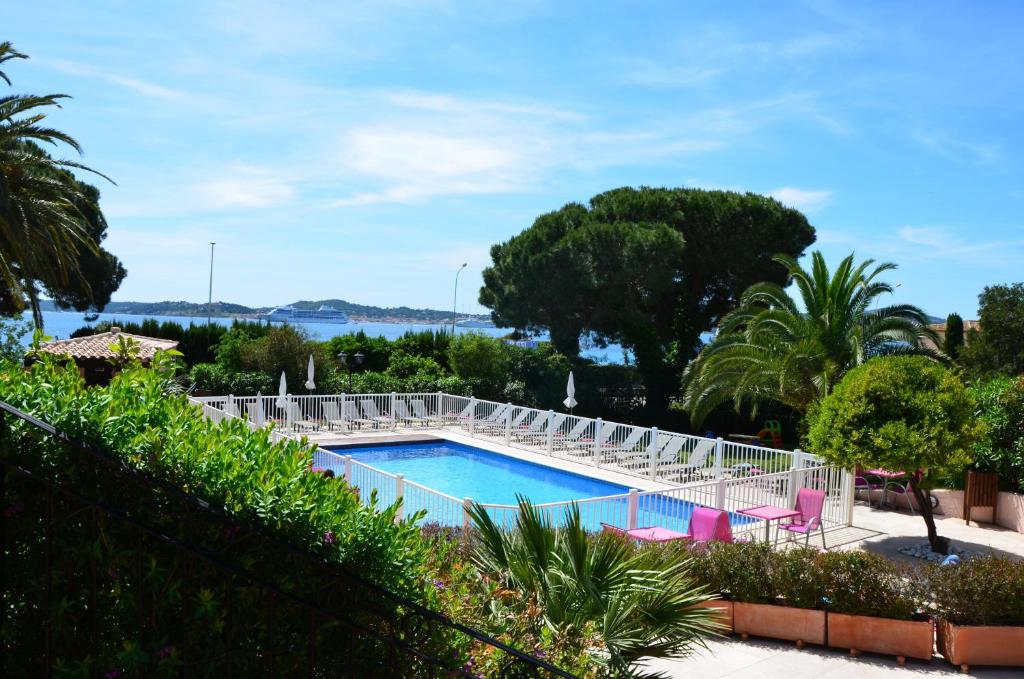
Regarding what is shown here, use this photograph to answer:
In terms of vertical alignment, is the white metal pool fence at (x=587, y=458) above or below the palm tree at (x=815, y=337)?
below

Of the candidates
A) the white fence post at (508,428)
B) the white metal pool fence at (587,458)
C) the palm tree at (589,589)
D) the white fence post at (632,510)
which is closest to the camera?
the palm tree at (589,589)

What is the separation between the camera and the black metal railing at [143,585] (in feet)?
8.39

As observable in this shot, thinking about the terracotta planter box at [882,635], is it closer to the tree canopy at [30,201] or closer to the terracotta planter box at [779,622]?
the terracotta planter box at [779,622]

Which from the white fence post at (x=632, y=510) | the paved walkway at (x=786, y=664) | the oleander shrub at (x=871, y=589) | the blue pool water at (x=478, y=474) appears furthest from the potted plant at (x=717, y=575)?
the blue pool water at (x=478, y=474)

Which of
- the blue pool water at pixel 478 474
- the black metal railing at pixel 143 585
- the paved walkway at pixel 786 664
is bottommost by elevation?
the blue pool water at pixel 478 474

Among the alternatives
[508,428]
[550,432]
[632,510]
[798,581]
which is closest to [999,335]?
[550,432]

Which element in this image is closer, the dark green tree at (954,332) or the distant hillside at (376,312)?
the dark green tree at (954,332)

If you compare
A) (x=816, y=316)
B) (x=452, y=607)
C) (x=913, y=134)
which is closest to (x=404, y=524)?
(x=452, y=607)

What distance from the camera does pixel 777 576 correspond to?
7512 mm

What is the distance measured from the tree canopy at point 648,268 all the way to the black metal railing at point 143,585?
77.8 ft

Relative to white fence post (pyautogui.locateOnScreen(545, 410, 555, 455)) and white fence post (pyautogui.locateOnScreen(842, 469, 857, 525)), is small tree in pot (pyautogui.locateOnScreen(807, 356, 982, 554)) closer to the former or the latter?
white fence post (pyautogui.locateOnScreen(842, 469, 857, 525))

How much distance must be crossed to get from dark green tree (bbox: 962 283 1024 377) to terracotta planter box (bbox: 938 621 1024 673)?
1655 centimetres

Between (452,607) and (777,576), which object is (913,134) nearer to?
(777,576)

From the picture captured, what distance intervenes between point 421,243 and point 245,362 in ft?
43.7
